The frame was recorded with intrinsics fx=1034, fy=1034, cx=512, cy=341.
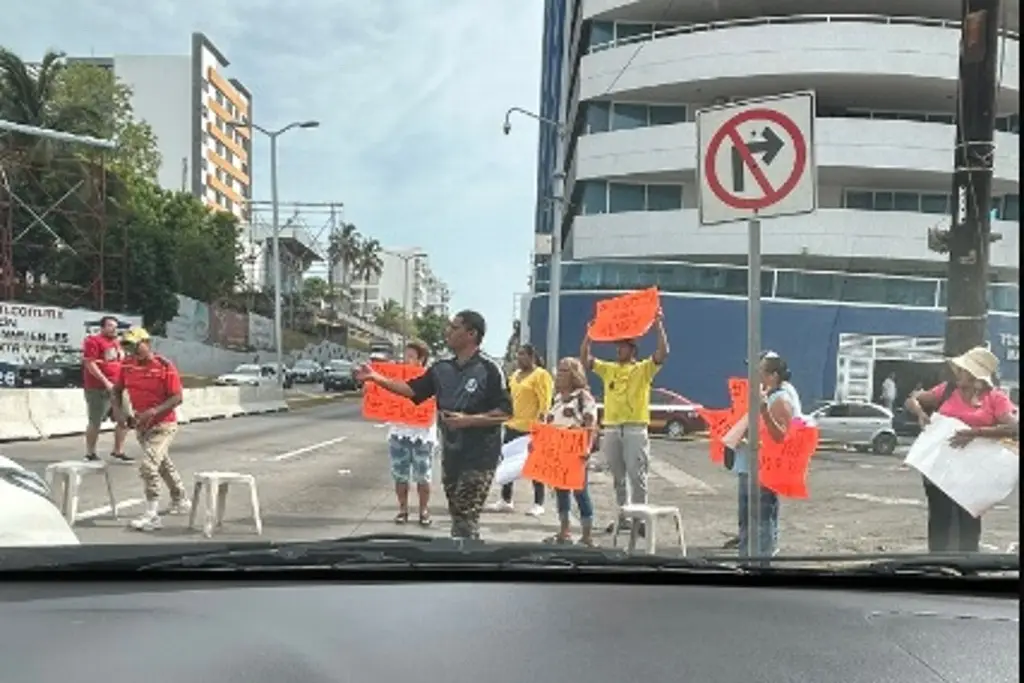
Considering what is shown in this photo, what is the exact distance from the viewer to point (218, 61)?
3.91 meters

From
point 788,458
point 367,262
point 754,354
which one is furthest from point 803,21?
point 367,262

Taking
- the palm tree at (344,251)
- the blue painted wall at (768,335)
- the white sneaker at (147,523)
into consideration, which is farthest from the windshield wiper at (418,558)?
the white sneaker at (147,523)

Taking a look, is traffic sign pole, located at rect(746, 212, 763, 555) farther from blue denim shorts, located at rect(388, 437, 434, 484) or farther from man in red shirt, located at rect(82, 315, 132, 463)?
man in red shirt, located at rect(82, 315, 132, 463)

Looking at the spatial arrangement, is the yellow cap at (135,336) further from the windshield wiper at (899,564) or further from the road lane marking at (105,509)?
the windshield wiper at (899,564)

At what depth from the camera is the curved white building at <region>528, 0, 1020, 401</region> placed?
24.6 feet

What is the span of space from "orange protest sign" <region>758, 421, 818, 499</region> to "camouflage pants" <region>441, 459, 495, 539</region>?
180 centimetres

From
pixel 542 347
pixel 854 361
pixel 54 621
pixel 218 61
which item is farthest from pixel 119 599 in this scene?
pixel 542 347

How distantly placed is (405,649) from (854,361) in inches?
377

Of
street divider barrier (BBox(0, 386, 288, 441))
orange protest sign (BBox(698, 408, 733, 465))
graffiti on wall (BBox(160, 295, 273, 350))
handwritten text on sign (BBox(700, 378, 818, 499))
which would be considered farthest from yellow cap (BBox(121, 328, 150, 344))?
street divider barrier (BBox(0, 386, 288, 441))

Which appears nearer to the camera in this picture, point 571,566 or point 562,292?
point 571,566

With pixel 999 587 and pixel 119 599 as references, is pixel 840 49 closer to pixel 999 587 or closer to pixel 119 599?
pixel 999 587

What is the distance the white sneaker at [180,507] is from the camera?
805 centimetres

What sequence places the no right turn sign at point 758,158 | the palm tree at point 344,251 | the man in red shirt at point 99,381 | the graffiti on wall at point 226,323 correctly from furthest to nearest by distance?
the man in red shirt at point 99,381
the graffiti on wall at point 226,323
the no right turn sign at point 758,158
the palm tree at point 344,251

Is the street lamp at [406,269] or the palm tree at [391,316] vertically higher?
the street lamp at [406,269]
